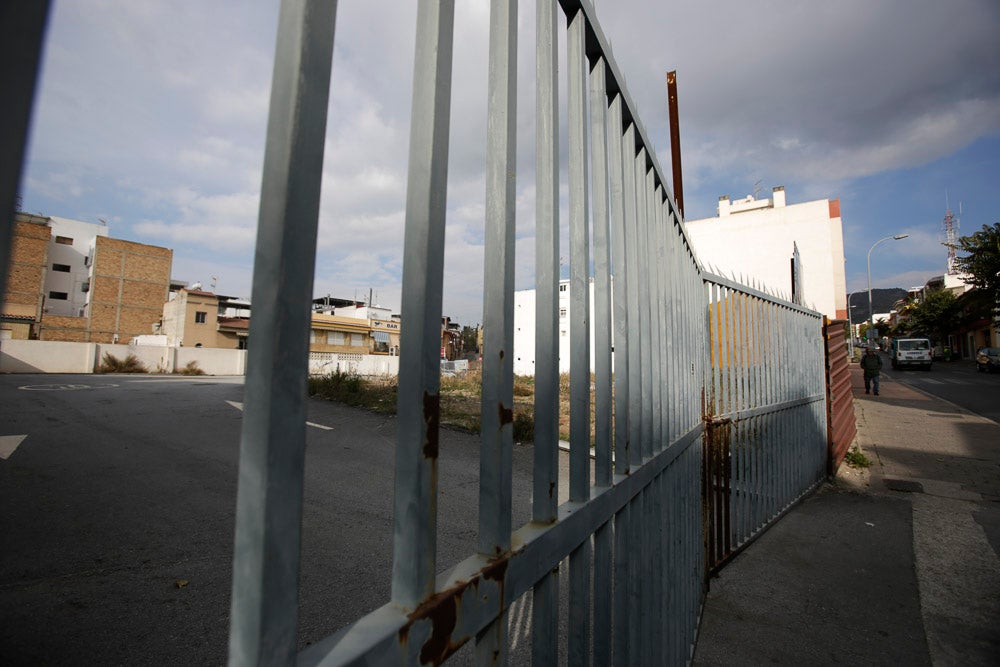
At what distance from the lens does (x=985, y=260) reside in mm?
18406

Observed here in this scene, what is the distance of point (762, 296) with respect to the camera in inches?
194

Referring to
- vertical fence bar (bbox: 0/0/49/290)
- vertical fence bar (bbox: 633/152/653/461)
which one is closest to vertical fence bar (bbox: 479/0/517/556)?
vertical fence bar (bbox: 0/0/49/290)

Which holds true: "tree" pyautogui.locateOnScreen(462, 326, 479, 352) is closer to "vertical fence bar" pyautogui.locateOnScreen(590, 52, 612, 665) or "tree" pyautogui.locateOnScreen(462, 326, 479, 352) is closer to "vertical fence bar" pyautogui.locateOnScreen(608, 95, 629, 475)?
"vertical fence bar" pyautogui.locateOnScreen(608, 95, 629, 475)

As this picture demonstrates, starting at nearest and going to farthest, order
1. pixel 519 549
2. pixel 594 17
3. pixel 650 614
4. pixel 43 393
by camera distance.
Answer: pixel 519 549
pixel 594 17
pixel 650 614
pixel 43 393

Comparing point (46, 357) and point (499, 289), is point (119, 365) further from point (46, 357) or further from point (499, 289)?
point (499, 289)

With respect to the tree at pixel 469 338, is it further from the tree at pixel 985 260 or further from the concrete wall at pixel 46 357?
the tree at pixel 985 260

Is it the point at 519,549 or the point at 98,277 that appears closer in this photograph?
the point at 519,549

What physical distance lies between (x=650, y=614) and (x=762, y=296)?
3.81 m

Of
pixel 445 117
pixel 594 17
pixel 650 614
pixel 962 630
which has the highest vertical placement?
pixel 594 17

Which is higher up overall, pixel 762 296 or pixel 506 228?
pixel 762 296

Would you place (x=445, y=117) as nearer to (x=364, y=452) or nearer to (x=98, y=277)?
(x=364, y=452)

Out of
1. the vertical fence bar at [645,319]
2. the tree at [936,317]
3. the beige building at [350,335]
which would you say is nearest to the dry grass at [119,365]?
the beige building at [350,335]

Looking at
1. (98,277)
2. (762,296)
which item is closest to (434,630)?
(762,296)

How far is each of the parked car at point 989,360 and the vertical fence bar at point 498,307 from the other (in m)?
37.0
